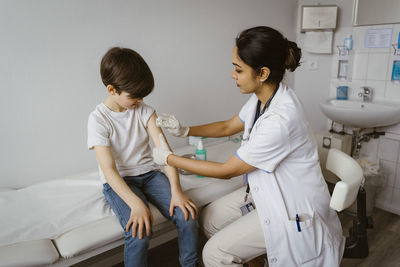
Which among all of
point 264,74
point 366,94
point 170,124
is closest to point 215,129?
point 170,124

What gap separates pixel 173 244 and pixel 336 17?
2.08 metres

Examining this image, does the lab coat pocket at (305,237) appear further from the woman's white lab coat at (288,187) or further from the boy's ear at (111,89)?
the boy's ear at (111,89)

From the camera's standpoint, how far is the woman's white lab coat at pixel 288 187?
1105mm

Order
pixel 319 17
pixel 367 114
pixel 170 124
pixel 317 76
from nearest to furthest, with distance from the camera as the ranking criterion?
pixel 170 124, pixel 367 114, pixel 319 17, pixel 317 76

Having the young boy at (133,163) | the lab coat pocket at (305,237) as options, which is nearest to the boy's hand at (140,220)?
the young boy at (133,163)

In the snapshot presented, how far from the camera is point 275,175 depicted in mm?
1161

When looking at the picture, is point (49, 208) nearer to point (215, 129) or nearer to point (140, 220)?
point (140, 220)

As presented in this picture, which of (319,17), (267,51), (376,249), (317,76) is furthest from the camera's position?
(317,76)

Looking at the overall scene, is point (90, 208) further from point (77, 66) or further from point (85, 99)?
point (77, 66)

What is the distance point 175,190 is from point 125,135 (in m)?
0.33

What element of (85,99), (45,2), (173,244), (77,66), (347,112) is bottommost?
(173,244)

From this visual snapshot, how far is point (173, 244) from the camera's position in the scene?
1960mm

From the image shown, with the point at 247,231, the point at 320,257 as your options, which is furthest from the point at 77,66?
the point at 320,257

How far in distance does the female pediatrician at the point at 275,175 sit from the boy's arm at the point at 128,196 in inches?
8.7
